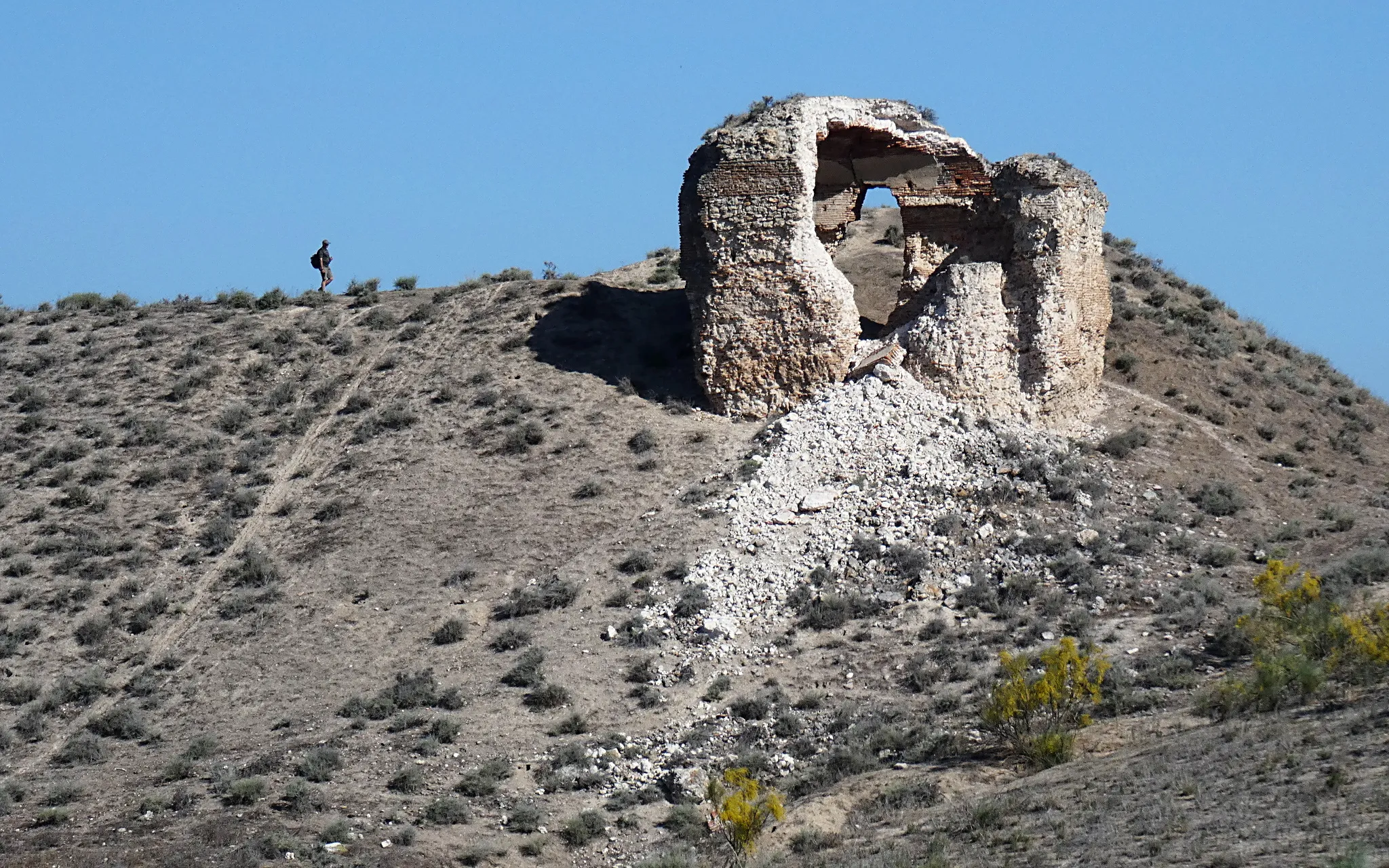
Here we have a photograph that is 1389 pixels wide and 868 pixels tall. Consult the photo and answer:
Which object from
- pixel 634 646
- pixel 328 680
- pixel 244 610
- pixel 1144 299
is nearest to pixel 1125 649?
pixel 634 646

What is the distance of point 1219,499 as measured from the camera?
85.4ft

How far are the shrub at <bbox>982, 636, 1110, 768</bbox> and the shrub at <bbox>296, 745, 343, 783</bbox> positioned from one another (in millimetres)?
7273

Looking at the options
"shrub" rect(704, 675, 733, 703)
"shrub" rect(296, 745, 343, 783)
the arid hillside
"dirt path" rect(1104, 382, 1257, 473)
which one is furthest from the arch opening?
"shrub" rect(296, 745, 343, 783)

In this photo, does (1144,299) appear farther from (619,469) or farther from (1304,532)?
(619,469)

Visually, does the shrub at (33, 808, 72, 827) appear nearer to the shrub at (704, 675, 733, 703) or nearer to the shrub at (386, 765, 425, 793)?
the shrub at (386, 765, 425, 793)

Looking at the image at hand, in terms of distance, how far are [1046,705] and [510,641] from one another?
7202 mm

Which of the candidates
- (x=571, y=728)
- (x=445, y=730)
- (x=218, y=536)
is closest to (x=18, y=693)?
(x=218, y=536)

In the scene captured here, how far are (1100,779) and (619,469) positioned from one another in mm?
11215

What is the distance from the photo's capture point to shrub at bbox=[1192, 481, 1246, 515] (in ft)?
84.9

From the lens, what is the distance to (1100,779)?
17.6m

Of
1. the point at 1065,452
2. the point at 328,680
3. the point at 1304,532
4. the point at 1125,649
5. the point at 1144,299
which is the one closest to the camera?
the point at 1125,649

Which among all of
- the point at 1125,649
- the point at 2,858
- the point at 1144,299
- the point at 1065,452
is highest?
the point at 1144,299

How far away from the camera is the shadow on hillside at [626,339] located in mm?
29719

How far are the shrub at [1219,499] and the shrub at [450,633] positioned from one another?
10.5m
